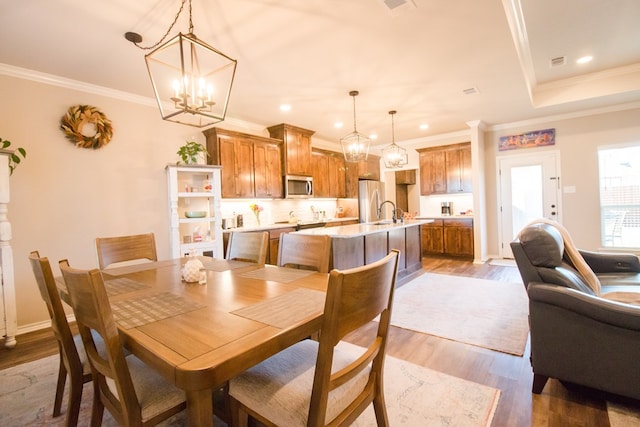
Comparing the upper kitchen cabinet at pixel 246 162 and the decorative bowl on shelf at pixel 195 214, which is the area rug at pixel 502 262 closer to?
the upper kitchen cabinet at pixel 246 162

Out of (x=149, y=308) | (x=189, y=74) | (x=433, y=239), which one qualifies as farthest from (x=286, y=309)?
(x=433, y=239)

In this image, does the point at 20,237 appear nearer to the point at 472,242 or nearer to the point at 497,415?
the point at 497,415

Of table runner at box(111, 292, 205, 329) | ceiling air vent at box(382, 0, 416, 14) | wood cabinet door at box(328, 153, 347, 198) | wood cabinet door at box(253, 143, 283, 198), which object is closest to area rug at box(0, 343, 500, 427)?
table runner at box(111, 292, 205, 329)

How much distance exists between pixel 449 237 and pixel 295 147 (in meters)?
3.61

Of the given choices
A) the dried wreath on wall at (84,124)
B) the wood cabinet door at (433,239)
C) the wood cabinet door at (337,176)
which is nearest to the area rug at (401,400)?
the dried wreath on wall at (84,124)

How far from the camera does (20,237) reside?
→ 117 inches

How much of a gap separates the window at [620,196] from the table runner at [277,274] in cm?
580

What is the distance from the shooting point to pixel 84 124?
3.33 m

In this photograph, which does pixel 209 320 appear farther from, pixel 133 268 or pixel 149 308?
pixel 133 268

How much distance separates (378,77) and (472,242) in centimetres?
396

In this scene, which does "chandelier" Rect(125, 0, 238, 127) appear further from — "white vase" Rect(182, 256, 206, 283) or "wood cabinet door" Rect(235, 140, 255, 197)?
"white vase" Rect(182, 256, 206, 283)

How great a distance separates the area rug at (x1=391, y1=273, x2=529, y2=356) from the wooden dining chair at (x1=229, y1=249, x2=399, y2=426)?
5.56 feet

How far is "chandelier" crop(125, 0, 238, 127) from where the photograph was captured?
1.51m

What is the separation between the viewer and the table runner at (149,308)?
1.11 meters
